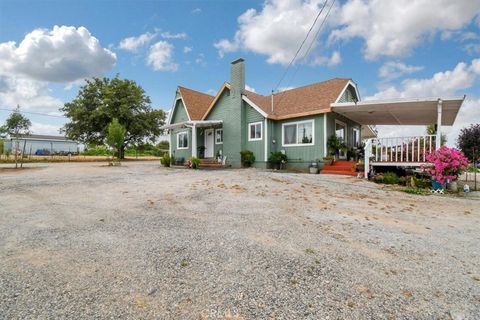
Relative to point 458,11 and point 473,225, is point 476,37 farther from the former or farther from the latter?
point 473,225

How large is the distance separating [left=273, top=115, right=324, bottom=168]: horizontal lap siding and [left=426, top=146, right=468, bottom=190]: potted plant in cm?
564

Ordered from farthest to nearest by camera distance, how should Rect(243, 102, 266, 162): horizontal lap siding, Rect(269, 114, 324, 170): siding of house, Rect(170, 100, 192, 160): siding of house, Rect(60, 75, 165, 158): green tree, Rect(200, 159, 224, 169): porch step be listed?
Rect(60, 75, 165, 158): green tree, Rect(170, 100, 192, 160): siding of house, Rect(200, 159, 224, 169): porch step, Rect(243, 102, 266, 162): horizontal lap siding, Rect(269, 114, 324, 170): siding of house

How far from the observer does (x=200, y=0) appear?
1163 cm

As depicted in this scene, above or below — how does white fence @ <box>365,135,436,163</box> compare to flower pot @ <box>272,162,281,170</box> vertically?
above

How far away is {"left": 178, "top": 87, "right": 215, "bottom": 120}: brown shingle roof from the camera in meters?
19.3

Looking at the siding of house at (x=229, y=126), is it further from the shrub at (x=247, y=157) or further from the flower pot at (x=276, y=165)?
the flower pot at (x=276, y=165)

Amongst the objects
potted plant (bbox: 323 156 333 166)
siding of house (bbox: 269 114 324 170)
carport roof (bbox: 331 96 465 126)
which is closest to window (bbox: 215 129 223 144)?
siding of house (bbox: 269 114 324 170)

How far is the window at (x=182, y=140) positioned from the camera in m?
20.5

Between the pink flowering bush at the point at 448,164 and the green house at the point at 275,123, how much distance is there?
5.54 m

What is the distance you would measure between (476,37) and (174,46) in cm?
1775

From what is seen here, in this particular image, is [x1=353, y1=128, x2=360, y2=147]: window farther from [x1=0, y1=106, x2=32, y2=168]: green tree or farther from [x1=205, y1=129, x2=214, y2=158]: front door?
[x1=0, y1=106, x2=32, y2=168]: green tree


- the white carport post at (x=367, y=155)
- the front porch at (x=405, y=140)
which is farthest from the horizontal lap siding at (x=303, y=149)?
the white carport post at (x=367, y=155)

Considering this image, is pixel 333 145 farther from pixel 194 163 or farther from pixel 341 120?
pixel 194 163

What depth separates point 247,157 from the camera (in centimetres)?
1565
